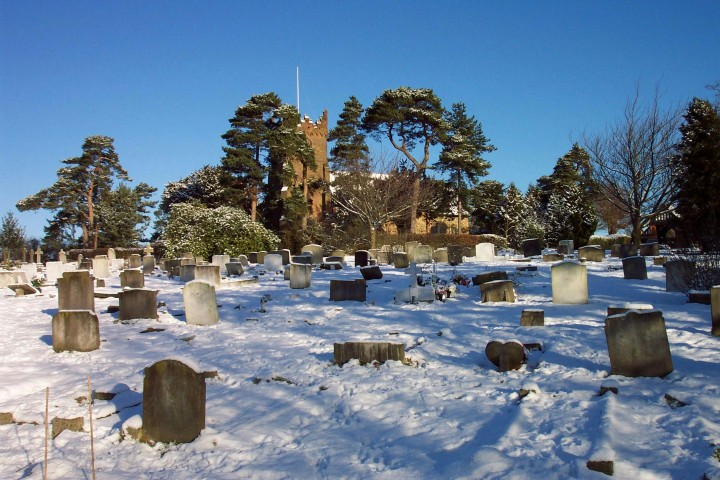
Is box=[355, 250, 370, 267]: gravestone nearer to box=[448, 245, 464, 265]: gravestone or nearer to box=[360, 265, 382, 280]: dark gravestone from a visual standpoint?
box=[448, 245, 464, 265]: gravestone

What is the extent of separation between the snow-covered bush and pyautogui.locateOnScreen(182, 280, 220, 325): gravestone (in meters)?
16.6

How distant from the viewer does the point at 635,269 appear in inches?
574

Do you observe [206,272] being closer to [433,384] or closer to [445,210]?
[433,384]

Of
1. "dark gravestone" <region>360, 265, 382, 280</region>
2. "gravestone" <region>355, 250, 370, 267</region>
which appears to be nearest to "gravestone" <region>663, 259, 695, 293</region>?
"dark gravestone" <region>360, 265, 382, 280</region>

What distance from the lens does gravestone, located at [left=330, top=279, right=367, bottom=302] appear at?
43.0 ft

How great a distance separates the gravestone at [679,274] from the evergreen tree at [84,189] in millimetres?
47225

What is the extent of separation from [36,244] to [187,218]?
93.3 feet

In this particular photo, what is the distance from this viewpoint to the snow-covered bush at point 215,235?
1077 inches

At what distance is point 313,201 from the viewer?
157 ft

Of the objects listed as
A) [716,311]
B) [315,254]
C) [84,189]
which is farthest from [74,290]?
[84,189]

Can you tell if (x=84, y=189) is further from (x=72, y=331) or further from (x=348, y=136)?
(x=72, y=331)

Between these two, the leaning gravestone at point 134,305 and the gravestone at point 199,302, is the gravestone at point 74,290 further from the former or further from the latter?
the gravestone at point 199,302

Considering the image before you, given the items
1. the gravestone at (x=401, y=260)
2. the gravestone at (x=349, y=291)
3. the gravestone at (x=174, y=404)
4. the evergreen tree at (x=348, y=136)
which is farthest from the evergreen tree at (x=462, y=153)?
the gravestone at (x=174, y=404)

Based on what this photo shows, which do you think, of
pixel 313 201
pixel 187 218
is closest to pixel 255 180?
pixel 313 201
